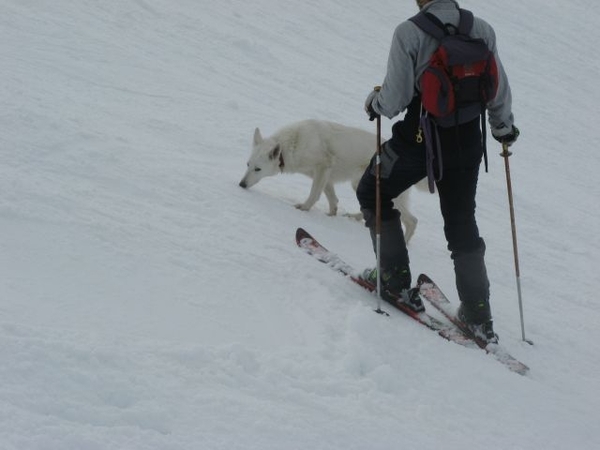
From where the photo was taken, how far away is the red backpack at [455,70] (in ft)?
14.5

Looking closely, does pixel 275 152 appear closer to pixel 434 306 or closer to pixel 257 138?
pixel 257 138

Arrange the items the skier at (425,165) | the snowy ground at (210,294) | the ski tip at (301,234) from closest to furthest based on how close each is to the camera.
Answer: the snowy ground at (210,294), the skier at (425,165), the ski tip at (301,234)

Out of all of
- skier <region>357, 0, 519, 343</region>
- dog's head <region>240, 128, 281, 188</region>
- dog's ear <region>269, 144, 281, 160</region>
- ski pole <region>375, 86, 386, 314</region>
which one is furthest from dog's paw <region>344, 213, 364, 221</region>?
ski pole <region>375, 86, 386, 314</region>

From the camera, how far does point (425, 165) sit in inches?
194

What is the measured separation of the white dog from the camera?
25.2ft

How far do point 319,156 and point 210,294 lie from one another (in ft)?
11.2

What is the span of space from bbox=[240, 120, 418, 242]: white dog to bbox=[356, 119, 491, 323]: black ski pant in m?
2.34

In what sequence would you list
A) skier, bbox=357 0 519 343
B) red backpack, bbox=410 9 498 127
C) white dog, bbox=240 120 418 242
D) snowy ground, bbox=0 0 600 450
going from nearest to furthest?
snowy ground, bbox=0 0 600 450 → red backpack, bbox=410 9 498 127 → skier, bbox=357 0 519 343 → white dog, bbox=240 120 418 242

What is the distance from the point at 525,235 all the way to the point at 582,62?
15.3 m

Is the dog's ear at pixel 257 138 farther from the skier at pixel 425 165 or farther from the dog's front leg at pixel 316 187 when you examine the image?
the skier at pixel 425 165

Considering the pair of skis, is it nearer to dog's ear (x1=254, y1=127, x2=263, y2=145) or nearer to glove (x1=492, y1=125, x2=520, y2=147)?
glove (x1=492, y1=125, x2=520, y2=147)

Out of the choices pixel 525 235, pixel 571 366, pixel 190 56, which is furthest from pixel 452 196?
pixel 190 56

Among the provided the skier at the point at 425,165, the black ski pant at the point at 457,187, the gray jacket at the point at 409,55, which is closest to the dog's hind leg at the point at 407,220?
the skier at the point at 425,165

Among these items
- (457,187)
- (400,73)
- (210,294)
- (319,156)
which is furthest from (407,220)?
(210,294)
